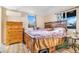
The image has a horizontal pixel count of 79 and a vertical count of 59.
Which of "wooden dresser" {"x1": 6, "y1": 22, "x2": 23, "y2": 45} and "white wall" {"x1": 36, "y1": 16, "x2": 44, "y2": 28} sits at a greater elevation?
"white wall" {"x1": 36, "y1": 16, "x2": 44, "y2": 28}

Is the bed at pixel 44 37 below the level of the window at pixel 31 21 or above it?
below

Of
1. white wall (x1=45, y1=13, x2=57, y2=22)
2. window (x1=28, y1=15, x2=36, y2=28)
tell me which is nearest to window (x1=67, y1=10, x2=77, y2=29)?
white wall (x1=45, y1=13, x2=57, y2=22)

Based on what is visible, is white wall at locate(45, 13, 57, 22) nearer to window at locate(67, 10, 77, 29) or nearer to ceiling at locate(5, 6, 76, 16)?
ceiling at locate(5, 6, 76, 16)

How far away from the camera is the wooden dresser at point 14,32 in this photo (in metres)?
2.99

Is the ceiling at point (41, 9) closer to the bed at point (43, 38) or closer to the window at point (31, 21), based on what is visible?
the window at point (31, 21)

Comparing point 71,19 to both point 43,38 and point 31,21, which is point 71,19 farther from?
point 31,21

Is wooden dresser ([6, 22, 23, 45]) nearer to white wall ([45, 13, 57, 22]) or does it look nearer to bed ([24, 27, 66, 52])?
bed ([24, 27, 66, 52])

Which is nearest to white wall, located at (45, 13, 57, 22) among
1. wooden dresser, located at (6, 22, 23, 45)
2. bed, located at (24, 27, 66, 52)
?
bed, located at (24, 27, 66, 52)

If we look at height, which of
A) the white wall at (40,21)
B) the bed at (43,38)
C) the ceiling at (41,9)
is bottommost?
the bed at (43,38)

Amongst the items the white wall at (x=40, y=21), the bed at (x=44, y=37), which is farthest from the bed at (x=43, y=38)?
the white wall at (x=40, y=21)

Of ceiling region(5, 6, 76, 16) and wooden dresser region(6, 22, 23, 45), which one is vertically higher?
ceiling region(5, 6, 76, 16)

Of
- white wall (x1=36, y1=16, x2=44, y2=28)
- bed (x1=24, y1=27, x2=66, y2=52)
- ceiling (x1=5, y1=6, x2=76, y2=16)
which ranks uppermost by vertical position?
ceiling (x1=5, y1=6, x2=76, y2=16)

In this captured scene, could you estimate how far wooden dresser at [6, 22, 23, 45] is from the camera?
299 cm
